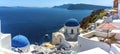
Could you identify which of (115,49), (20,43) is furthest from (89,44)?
(20,43)

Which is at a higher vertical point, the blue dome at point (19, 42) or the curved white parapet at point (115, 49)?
the curved white parapet at point (115, 49)

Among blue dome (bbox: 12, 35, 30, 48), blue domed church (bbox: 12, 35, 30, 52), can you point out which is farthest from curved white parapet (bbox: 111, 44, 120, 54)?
blue dome (bbox: 12, 35, 30, 48)

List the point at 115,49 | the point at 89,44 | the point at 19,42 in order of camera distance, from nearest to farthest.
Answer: the point at 115,49 → the point at 89,44 → the point at 19,42

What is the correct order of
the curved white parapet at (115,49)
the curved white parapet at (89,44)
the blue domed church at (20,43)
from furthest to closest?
1. the blue domed church at (20,43)
2. the curved white parapet at (89,44)
3. the curved white parapet at (115,49)

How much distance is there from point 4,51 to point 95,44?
6018 millimetres

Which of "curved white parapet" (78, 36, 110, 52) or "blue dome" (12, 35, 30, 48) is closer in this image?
"curved white parapet" (78, 36, 110, 52)

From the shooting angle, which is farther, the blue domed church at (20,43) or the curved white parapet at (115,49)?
the blue domed church at (20,43)

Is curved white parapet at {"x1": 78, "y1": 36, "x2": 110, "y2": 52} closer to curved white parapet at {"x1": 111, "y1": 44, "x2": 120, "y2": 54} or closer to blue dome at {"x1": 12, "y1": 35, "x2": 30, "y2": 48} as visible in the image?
curved white parapet at {"x1": 111, "y1": 44, "x2": 120, "y2": 54}

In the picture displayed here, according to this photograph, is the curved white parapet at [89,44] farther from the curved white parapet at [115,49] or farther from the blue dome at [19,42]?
the blue dome at [19,42]

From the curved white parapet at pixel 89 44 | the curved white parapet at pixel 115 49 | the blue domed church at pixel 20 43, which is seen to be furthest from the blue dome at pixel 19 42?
the curved white parapet at pixel 115 49

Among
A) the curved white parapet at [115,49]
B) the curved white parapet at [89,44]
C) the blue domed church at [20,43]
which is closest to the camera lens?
the curved white parapet at [115,49]

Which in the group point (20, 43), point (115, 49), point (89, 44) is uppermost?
point (115, 49)

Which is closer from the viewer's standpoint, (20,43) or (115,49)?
(115,49)

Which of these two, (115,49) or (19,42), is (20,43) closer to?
(19,42)
